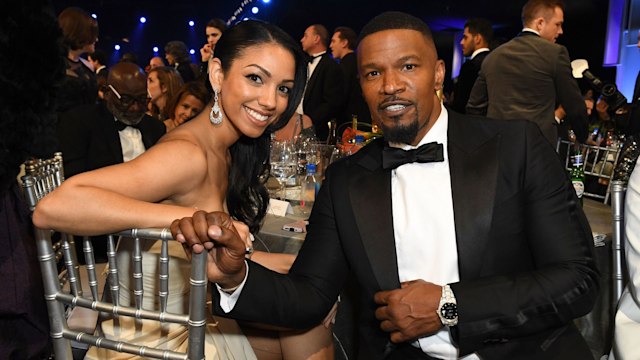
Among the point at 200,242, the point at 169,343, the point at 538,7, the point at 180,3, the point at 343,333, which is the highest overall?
the point at 180,3

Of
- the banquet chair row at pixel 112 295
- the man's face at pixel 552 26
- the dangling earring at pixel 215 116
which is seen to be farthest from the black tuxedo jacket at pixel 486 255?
the man's face at pixel 552 26

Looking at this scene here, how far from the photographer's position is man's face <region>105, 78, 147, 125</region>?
3344 mm

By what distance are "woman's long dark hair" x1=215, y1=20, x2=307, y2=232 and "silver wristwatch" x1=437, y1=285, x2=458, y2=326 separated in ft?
3.04

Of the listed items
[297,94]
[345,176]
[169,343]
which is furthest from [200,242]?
[297,94]

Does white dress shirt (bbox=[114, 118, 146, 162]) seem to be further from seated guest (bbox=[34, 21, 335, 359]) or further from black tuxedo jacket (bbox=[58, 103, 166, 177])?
seated guest (bbox=[34, 21, 335, 359])

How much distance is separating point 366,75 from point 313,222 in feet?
1.59

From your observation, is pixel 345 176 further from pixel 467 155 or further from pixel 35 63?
pixel 35 63

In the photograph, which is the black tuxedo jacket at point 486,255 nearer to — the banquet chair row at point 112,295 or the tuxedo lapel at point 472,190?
the tuxedo lapel at point 472,190

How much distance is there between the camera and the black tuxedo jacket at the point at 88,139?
10.7 ft

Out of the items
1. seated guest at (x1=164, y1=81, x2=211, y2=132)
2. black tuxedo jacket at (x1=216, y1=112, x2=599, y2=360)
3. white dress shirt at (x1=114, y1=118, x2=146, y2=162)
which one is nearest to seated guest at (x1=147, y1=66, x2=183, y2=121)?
seated guest at (x1=164, y1=81, x2=211, y2=132)

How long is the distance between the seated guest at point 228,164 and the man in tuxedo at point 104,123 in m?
1.46

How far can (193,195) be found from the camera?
1756 millimetres

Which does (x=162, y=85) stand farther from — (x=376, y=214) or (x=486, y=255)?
(x=486, y=255)

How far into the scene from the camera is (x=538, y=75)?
4.25 metres
